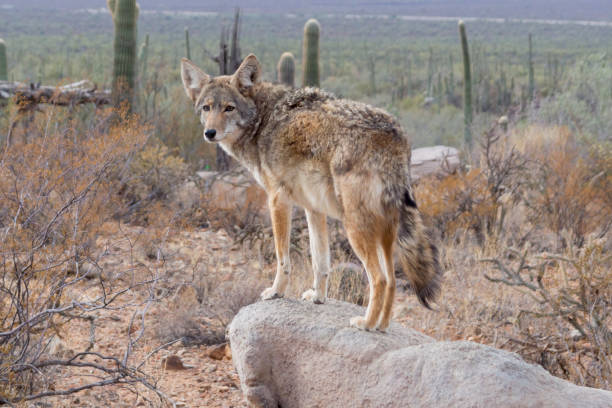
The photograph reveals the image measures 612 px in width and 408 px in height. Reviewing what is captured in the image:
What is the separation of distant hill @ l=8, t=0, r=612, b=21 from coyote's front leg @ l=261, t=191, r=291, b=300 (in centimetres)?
10552

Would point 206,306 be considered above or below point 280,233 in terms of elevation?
below

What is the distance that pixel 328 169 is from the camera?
5.05 meters

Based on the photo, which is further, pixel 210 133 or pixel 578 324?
pixel 578 324

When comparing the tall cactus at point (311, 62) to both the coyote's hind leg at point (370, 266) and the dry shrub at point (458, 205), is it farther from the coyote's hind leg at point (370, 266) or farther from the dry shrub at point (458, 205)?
the coyote's hind leg at point (370, 266)

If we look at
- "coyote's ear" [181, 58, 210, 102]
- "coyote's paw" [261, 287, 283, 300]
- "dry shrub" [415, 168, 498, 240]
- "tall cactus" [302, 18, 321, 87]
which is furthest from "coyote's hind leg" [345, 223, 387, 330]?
"tall cactus" [302, 18, 321, 87]

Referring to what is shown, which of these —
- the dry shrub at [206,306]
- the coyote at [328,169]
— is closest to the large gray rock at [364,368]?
the coyote at [328,169]

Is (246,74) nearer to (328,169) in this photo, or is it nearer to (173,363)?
(328,169)

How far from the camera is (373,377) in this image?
182 inches

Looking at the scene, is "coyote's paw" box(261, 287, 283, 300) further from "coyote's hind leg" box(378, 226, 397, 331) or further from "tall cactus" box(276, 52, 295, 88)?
"tall cactus" box(276, 52, 295, 88)

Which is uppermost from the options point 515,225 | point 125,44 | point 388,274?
point 125,44

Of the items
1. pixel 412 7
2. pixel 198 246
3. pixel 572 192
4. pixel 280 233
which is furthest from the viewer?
pixel 412 7

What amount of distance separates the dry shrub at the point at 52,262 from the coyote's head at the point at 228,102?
1.06 meters

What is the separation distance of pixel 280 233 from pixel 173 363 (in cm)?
178

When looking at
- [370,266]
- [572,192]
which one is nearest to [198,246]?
[572,192]
